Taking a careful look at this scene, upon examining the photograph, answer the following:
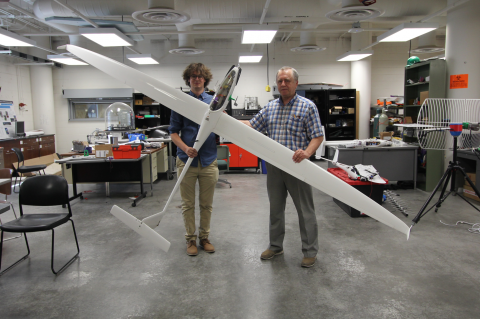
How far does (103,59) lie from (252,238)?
6.91ft

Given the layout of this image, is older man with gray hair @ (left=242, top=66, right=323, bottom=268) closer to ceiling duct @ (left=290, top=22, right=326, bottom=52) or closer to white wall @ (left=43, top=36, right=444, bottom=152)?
ceiling duct @ (left=290, top=22, right=326, bottom=52)

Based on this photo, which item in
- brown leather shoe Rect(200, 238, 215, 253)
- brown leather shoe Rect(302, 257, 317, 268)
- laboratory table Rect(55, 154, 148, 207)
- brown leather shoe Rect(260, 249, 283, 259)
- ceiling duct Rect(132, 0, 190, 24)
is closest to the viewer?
brown leather shoe Rect(302, 257, 317, 268)

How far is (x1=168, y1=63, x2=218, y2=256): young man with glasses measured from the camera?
8.20ft

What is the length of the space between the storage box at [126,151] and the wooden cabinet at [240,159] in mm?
2726

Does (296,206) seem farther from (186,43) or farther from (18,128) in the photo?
→ (18,128)

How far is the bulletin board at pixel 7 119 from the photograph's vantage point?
7026mm

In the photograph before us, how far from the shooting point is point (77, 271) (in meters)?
2.46

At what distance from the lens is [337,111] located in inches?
348

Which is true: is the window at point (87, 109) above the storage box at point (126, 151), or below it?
above

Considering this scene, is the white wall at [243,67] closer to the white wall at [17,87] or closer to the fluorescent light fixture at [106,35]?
the white wall at [17,87]

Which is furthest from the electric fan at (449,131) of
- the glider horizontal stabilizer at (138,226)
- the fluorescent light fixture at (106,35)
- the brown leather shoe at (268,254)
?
the fluorescent light fixture at (106,35)

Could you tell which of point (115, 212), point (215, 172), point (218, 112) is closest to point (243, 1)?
point (215, 172)

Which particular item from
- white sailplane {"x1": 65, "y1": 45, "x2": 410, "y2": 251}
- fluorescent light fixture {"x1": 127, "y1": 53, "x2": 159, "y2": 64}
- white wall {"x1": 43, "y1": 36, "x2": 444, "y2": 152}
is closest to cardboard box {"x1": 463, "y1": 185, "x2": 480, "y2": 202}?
white sailplane {"x1": 65, "y1": 45, "x2": 410, "y2": 251}

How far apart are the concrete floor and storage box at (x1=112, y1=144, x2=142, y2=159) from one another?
45.2 inches
